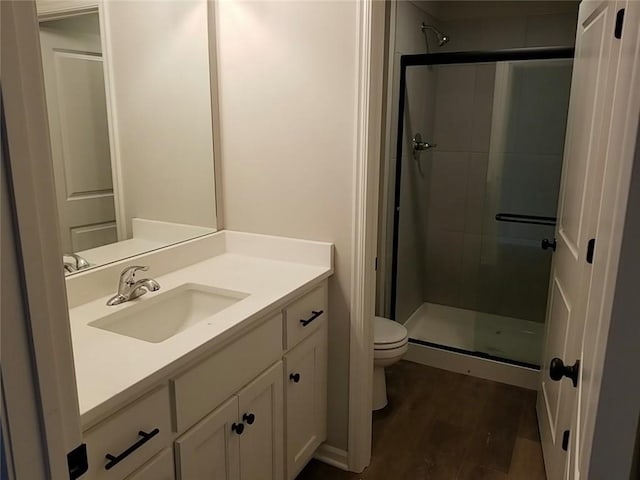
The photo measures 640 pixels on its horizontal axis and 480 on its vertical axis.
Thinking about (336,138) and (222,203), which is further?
(222,203)

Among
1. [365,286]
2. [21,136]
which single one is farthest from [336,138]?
[21,136]

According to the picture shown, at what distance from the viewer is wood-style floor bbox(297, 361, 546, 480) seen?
81.3 inches

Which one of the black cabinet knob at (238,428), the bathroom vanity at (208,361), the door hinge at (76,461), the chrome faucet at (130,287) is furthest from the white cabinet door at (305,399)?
the door hinge at (76,461)

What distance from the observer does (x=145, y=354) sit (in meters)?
1.19

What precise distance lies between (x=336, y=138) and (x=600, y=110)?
0.87 meters

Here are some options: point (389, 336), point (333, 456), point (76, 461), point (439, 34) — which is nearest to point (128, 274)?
point (76, 461)

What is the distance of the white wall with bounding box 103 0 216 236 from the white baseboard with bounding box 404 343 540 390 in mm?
1588

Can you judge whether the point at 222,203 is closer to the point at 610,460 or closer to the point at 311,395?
A: the point at 311,395

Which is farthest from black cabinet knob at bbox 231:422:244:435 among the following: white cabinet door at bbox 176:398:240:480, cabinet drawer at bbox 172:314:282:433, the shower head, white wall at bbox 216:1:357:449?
the shower head

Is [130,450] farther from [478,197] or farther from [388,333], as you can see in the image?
[478,197]

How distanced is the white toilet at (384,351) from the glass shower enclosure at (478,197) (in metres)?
0.62

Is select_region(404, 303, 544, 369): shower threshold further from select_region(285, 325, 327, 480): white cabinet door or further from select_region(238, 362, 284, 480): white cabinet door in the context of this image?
select_region(238, 362, 284, 480): white cabinet door

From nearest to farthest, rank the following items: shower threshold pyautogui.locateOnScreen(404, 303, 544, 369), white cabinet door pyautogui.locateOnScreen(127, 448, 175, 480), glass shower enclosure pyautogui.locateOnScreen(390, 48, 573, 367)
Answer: white cabinet door pyautogui.locateOnScreen(127, 448, 175, 480), shower threshold pyautogui.locateOnScreen(404, 303, 544, 369), glass shower enclosure pyautogui.locateOnScreen(390, 48, 573, 367)

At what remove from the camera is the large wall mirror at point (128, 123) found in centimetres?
157
